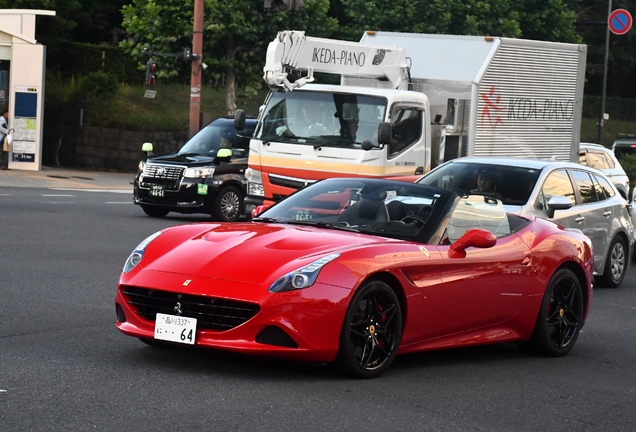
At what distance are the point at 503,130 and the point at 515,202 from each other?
7928mm

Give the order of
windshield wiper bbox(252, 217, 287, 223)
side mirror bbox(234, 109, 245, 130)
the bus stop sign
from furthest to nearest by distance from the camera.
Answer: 1. the bus stop sign
2. side mirror bbox(234, 109, 245, 130)
3. windshield wiper bbox(252, 217, 287, 223)

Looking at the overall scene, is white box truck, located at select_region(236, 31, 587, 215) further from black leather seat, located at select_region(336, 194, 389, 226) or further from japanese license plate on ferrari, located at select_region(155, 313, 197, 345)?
japanese license plate on ferrari, located at select_region(155, 313, 197, 345)

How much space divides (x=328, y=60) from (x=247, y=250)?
12720 millimetres

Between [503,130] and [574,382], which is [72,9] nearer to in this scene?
[503,130]

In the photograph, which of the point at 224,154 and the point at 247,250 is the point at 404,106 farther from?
the point at 247,250

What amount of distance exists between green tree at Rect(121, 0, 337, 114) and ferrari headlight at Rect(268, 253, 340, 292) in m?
32.5

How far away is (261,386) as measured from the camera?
23.8 ft

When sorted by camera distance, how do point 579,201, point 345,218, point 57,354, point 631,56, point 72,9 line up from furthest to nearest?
1. point 631,56
2. point 72,9
3. point 579,201
4. point 345,218
5. point 57,354

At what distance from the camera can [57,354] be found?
8.03m

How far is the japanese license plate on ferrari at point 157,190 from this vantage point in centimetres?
2106

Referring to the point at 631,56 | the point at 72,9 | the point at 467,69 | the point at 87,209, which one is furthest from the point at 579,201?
the point at 631,56

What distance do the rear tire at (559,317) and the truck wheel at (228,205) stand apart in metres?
12.1

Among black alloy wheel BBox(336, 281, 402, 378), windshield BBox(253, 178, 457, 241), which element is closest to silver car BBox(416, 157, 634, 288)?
windshield BBox(253, 178, 457, 241)

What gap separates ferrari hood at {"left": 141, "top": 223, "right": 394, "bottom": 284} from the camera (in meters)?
7.53
